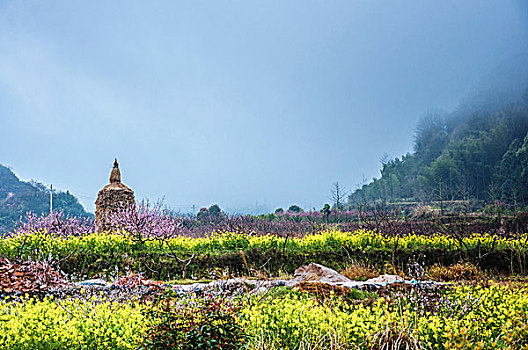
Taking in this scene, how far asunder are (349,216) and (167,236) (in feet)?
47.5

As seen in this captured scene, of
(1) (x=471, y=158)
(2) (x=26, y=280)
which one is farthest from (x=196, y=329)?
(1) (x=471, y=158)

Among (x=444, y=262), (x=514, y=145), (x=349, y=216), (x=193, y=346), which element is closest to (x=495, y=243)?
(x=444, y=262)

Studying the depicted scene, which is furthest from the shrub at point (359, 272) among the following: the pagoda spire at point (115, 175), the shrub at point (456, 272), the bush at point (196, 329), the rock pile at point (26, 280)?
the pagoda spire at point (115, 175)

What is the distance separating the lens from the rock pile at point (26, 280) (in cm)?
447

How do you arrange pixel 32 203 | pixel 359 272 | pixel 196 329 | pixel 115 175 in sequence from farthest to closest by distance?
pixel 32 203 → pixel 115 175 → pixel 359 272 → pixel 196 329

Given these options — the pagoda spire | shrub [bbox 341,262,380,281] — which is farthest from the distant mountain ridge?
shrub [bbox 341,262,380,281]

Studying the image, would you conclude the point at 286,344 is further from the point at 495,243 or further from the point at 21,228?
the point at 21,228

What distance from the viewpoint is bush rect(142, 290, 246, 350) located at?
2.33 meters

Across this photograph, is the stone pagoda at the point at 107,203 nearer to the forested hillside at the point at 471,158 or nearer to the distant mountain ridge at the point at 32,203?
the forested hillside at the point at 471,158

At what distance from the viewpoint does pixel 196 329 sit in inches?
93.0

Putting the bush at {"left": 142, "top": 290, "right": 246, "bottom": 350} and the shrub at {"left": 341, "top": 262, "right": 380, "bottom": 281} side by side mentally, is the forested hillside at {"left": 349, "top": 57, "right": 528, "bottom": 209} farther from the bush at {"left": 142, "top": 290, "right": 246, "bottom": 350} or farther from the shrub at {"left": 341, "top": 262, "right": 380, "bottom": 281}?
the bush at {"left": 142, "top": 290, "right": 246, "bottom": 350}

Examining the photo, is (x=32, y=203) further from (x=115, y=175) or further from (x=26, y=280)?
(x=26, y=280)

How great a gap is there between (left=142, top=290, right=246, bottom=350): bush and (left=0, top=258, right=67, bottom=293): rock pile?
2.52m

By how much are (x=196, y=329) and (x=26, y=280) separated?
135 inches
